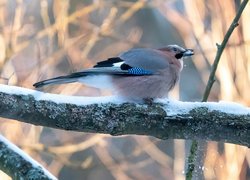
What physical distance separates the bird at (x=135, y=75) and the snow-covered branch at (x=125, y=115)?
475 mm

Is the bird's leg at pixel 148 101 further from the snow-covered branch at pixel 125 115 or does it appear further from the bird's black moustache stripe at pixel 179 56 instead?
the bird's black moustache stripe at pixel 179 56

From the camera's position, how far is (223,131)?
2.19 m

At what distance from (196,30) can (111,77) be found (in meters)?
2.30

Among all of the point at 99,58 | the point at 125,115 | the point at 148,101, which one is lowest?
the point at 125,115

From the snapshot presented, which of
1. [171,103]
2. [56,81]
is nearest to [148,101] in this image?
[171,103]

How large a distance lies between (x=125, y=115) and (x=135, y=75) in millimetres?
826

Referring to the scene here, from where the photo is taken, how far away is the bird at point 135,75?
2.90 metres

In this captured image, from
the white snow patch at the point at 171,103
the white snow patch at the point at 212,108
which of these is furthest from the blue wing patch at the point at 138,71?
the white snow patch at the point at 212,108

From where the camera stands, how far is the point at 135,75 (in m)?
3.10

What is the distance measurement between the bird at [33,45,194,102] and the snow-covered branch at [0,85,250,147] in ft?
1.56

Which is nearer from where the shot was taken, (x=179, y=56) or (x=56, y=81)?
(x=56, y=81)

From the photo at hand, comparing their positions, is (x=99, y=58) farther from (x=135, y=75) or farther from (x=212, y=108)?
(x=212, y=108)

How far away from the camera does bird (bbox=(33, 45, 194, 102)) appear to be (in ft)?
9.52

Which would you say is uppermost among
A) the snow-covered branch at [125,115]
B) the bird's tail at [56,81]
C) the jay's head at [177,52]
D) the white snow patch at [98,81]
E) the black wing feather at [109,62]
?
the jay's head at [177,52]
